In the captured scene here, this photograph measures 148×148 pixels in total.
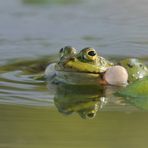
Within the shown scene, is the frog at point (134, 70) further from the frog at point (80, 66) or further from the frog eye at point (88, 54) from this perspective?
the frog eye at point (88, 54)

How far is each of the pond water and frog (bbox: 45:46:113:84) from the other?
8 centimetres

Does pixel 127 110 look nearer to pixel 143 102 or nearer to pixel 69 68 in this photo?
pixel 143 102

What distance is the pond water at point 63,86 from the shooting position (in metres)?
4.42

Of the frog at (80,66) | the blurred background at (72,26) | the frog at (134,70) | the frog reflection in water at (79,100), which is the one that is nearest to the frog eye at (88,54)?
the frog at (80,66)

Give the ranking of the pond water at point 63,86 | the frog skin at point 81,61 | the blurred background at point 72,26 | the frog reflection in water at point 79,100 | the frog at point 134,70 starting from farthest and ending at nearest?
the blurred background at point 72,26 → the frog at point 134,70 → the frog skin at point 81,61 → the frog reflection in water at point 79,100 → the pond water at point 63,86

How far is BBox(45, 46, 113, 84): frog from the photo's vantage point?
19.0 ft

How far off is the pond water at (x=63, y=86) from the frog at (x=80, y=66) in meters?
0.08

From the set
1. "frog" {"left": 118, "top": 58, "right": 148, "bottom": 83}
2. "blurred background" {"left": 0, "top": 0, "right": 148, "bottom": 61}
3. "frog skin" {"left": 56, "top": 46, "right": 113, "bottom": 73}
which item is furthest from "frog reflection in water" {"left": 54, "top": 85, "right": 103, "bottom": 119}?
"blurred background" {"left": 0, "top": 0, "right": 148, "bottom": 61}

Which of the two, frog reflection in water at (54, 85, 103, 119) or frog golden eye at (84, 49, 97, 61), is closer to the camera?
frog reflection in water at (54, 85, 103, 119)

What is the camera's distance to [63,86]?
6074 millimetres

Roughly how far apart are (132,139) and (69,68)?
63.2 inches

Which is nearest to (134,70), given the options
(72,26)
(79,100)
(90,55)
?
(90,55)

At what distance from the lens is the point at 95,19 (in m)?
9.60

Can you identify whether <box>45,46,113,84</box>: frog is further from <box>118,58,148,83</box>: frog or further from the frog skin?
<box>118,58,148,83</box>: frog
